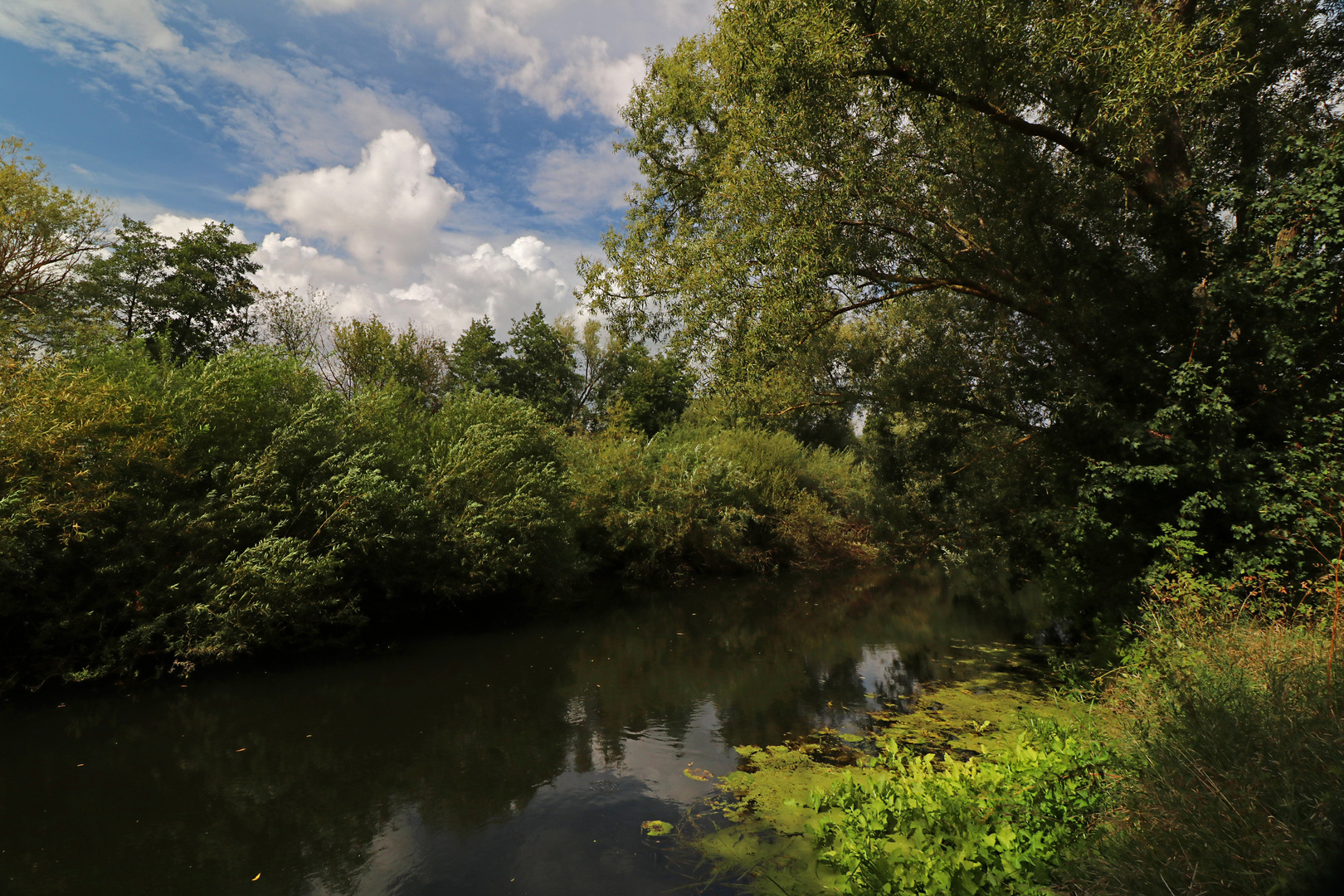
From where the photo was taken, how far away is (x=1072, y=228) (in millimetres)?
10984

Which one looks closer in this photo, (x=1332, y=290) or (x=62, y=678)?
(x=1332, y=290)

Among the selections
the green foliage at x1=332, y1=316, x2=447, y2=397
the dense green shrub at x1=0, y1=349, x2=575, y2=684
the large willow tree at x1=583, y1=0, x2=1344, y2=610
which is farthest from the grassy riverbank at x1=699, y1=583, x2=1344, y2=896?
the green foliage at x1=332, y1=316, x2=447, y2=397

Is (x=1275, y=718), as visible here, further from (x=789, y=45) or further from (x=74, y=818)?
(x=74, y=818)

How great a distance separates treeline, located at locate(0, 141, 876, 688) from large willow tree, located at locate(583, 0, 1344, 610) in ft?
10.6

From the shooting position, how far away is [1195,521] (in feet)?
29.2

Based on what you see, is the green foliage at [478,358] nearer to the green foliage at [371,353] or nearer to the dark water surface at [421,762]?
the green foliage at [371,353]

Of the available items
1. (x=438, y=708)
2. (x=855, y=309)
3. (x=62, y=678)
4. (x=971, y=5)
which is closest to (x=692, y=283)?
(x=855, y=309)

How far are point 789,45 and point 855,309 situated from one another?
4.54 metres

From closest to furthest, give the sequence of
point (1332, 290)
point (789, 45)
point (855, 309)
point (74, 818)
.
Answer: point (74, 818) < point (1332, 290) < point (789, 45) < point (855, 309)

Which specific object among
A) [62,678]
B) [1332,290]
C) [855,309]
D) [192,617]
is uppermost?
[855,309]

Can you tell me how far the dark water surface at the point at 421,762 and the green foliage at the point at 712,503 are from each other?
7.60 m

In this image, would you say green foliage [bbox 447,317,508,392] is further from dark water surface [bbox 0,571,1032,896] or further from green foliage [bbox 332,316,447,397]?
dark water surface [bbox 0,571,1032,896]

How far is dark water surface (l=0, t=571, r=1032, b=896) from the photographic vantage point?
6.17 meters

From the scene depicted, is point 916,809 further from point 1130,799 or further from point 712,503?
point 712,503
